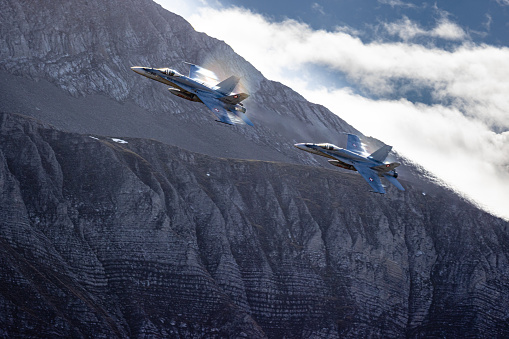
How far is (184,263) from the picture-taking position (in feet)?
508

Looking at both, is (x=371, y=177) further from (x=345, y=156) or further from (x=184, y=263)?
(x=184, y=263)

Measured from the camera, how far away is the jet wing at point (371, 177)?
105575mm

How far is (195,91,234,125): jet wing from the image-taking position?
89.9m

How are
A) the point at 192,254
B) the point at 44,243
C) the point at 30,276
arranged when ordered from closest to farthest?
the point at 30,276
the point at 44,243
the point at 192,254

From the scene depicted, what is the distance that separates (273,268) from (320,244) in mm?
21990

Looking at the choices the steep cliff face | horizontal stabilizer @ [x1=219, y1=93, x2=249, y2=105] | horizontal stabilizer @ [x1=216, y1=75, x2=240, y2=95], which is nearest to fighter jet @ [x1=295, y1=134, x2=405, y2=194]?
horizontal stabilizer @ [x1=219, y1=93, x2=249, y2=105]

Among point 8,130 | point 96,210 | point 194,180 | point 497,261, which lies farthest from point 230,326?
point 497,261

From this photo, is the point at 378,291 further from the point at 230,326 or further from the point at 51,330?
the point at 51,330

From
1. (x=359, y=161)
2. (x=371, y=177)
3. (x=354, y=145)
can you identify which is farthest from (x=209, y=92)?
(x=354, y=145)

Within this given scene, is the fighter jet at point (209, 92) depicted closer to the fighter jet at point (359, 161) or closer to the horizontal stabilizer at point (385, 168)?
Answer: the fighter jet at point (359, 161)

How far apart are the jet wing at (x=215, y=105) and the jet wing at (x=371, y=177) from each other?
27582 millimetres

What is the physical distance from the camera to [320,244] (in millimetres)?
187375

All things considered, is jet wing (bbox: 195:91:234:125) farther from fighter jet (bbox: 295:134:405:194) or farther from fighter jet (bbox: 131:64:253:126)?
fighter jet (bbox: 295:134:405:194)

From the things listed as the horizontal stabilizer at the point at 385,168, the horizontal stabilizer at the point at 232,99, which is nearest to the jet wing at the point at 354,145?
the horizontal stabilizer at the point at 385,168
